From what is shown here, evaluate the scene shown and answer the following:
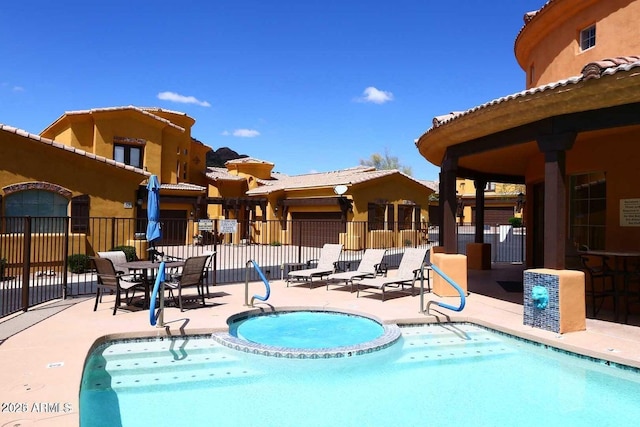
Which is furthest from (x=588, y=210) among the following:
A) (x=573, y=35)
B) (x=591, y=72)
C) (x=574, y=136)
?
(x=591, y=72)

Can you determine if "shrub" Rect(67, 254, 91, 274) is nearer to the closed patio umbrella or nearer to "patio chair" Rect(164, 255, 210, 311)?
the closed patio umbrella

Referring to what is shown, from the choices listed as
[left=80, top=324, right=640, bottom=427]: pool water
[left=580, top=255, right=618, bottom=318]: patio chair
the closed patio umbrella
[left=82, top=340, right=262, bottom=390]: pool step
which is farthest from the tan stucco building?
[left=80, top=324, right=640, bottom=427]: pool water

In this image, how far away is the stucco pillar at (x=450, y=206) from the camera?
34.2 feet

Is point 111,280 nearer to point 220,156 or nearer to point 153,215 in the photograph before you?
point 153,215

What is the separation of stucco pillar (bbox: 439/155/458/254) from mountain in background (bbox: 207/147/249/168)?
6166 cm

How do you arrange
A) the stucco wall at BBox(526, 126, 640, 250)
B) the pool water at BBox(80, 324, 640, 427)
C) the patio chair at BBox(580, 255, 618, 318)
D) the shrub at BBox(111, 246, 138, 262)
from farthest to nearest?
the shrub at BBox(111, 246, 138, 262), the stucco wall at BBox(526, 126, 640, 250), the patio chair at BBox(580, 255, 618, 318), the pool water at BBox(80, 324, 640, 427)

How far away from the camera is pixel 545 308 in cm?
738

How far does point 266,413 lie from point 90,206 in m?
15.3

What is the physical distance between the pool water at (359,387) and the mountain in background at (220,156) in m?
65.2

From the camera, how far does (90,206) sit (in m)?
17.5

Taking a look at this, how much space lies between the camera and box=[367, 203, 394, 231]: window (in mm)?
27891

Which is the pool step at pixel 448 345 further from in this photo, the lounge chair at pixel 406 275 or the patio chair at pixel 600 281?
the lounge chair at pixel 406 275

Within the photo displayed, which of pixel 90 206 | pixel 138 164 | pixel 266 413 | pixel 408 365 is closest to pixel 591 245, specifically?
pixel 408 365

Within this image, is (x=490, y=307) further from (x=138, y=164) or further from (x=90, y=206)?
(x=138, y=164)
